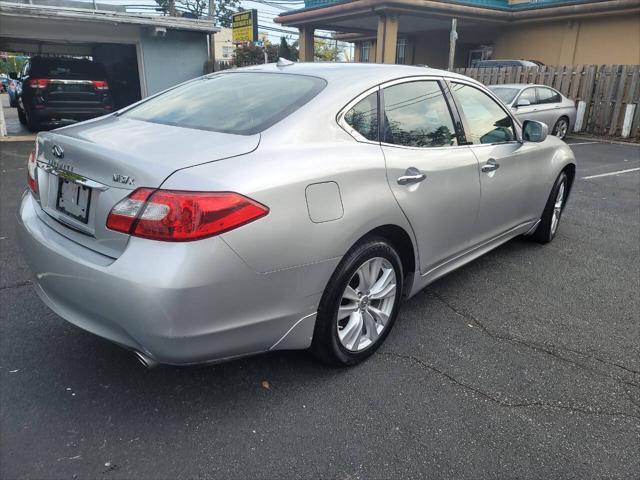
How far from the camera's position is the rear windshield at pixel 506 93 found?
11.1 meters

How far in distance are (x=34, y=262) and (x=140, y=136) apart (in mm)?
817

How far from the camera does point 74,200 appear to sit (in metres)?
2.30

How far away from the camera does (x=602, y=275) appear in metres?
4.16

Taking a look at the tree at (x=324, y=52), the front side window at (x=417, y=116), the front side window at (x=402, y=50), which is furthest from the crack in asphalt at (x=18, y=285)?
the tree at (x=324, y=52)

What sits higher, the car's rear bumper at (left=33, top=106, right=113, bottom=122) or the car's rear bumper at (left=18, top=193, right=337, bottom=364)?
the car's rear bumper at (left=18, top=193, right=337, bottom=364)

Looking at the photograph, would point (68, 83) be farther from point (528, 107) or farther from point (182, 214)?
point (182, 214)

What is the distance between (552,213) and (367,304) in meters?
2.80

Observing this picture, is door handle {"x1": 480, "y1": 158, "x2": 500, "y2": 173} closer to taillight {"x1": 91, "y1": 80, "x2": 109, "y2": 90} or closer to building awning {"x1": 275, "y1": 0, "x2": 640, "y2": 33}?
taillight {"x1": 91, "y1": 80, "x2": 109, "y2": 90}

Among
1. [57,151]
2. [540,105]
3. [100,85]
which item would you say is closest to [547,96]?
[540,105]

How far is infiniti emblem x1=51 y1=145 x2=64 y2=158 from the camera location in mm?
2410

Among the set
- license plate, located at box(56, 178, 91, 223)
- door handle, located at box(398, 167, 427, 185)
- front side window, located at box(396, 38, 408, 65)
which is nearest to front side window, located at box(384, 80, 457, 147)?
door handle, located at box(398, 167, 427, 185)

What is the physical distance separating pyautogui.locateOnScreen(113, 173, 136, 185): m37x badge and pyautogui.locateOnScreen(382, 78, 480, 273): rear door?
1.30 metres

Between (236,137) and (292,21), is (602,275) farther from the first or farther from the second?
(292,21)

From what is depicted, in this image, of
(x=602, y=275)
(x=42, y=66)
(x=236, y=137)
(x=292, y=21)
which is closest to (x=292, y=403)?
(x=236, y=137)
